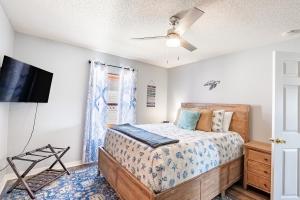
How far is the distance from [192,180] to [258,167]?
4.12 feet

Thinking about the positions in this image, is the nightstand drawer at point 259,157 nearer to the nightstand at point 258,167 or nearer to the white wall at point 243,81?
the nightstand at point 258,167

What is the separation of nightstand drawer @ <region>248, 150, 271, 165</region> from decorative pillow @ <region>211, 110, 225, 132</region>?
59 centimetres

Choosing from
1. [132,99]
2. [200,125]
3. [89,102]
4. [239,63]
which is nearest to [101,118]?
[89,102]

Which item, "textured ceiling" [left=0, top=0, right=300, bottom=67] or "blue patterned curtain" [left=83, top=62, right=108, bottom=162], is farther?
"blue patterned curtain" [left=83, top=62, right=108, bottom=162]

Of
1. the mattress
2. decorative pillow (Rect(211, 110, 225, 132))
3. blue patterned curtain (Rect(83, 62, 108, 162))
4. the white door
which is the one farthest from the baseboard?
the white door

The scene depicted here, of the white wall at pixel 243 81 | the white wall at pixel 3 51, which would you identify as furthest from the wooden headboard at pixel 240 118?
the white wall at pixel 3 51

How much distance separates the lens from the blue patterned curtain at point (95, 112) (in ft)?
11.0

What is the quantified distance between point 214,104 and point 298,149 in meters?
1.72

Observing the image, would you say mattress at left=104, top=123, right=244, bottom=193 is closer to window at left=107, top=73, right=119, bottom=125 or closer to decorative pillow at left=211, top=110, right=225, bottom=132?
decorative pillow at left=211, top=110, right=225, bottom=132

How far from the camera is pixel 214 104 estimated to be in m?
3.58

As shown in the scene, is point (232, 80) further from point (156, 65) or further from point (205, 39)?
point (156, 65)

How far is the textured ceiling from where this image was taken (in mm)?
1808

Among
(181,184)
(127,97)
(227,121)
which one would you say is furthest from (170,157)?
(127,97)

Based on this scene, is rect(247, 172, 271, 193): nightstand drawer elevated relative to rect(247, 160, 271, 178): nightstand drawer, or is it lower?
lower
